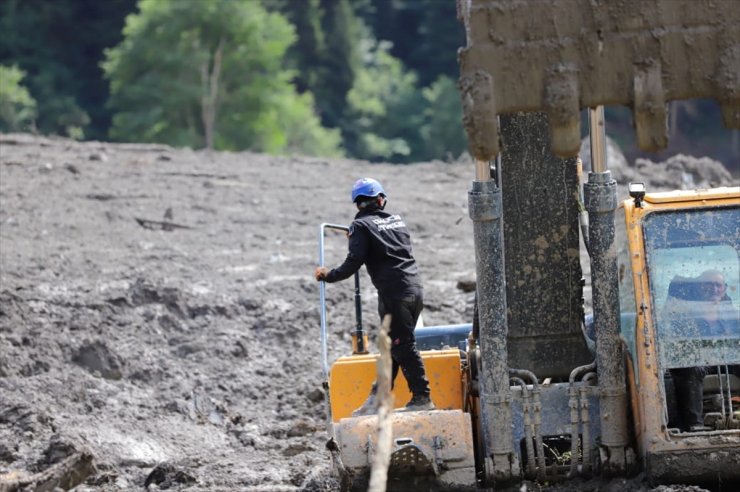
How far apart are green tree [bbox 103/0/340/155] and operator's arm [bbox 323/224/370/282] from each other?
131ft

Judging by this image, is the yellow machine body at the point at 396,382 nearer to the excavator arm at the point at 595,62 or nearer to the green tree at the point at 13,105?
→ the excavator arm at the point at 595,62

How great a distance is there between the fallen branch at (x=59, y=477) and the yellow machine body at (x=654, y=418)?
13.4 ft

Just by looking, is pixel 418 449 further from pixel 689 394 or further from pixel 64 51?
A: pixel 64 51

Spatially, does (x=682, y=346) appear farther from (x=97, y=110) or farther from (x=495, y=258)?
(x=97, y=110)

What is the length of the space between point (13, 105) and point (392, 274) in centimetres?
3965

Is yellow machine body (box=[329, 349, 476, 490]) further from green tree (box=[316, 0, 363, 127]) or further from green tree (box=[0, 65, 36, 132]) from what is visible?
green tree (box=[316, 0, 363, 127])

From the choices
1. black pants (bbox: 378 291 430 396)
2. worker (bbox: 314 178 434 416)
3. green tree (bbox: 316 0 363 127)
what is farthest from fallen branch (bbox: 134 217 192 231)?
green tree (bbox: 316 0 363 127)

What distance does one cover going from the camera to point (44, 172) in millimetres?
23922

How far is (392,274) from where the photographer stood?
29.8ft

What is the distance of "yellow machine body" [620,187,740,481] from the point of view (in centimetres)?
845

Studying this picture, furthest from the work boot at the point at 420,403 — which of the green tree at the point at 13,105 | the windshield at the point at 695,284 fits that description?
the green tree at the point at 13,105

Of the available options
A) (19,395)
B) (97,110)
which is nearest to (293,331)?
(19,395)

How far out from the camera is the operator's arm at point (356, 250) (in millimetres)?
9094

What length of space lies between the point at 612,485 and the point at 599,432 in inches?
11.7
